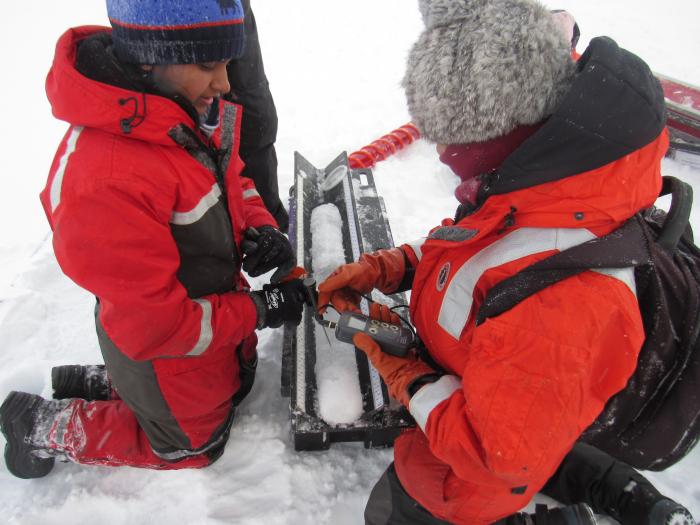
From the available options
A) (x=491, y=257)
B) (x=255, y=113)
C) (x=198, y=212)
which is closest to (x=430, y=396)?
(x=491, y=257)

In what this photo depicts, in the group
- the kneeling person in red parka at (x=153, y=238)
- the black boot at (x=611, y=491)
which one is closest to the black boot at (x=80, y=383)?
the kneeling person in red parka at (x=153, y=238)

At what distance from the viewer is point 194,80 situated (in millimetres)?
1537

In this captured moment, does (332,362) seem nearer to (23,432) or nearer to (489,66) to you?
(23,432)

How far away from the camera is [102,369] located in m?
Result: 2.41

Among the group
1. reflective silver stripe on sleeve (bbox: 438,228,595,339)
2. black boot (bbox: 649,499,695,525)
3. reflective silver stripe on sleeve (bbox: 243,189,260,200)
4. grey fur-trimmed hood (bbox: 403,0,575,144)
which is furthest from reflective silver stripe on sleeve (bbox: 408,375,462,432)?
reflective silver stripe on sleeve (bbox: 243,189,260,200)

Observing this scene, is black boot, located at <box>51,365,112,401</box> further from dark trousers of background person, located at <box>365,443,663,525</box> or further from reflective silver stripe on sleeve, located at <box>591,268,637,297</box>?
reflective silver stripe on sleeve, located at <box>591,268,637,297</box>

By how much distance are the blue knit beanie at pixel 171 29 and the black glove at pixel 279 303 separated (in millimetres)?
948

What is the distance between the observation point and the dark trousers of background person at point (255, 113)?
255 centimetres

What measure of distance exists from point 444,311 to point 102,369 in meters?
1.81

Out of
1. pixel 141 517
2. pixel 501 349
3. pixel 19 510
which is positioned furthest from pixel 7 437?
pixel 501 349

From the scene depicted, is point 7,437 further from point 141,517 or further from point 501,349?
point 501,349

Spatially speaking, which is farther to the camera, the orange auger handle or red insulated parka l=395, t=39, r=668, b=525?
the orange auger handle

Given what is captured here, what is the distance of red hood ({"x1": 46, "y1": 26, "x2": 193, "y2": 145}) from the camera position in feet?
4.46

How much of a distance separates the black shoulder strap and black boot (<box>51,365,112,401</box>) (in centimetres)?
195
